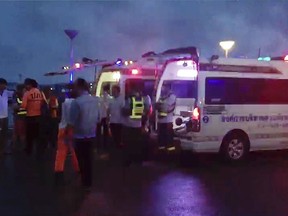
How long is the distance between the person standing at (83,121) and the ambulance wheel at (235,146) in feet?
13.1

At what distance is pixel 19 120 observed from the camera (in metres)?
14.9

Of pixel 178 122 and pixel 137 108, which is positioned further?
pixel 178 122

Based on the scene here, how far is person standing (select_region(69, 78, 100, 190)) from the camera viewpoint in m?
9.07

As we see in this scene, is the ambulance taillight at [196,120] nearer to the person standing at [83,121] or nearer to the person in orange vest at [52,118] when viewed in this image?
the person standing at [83,121]

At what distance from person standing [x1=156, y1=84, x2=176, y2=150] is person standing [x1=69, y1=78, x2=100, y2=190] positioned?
3.41 metres

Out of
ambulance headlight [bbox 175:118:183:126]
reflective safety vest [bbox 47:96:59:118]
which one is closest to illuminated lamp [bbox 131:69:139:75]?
reflective safety vest [bbox 47:96:59:118]

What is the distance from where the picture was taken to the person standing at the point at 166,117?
490 inches

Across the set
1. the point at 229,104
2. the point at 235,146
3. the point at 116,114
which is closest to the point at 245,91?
the point at 229,104

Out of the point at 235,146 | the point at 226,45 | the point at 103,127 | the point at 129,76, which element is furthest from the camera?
the point at 226,45

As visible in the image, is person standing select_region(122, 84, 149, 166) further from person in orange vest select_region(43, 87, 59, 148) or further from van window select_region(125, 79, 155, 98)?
van window select_region(125, 79, 155, 98)

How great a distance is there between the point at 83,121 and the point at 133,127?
11.6ft

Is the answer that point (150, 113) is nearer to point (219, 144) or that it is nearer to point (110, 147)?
point (219, 144)

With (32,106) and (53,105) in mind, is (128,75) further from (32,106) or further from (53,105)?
(32,106)

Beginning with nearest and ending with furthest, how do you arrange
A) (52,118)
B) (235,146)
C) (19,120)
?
(235,146) → (52,118) → (19,120)
